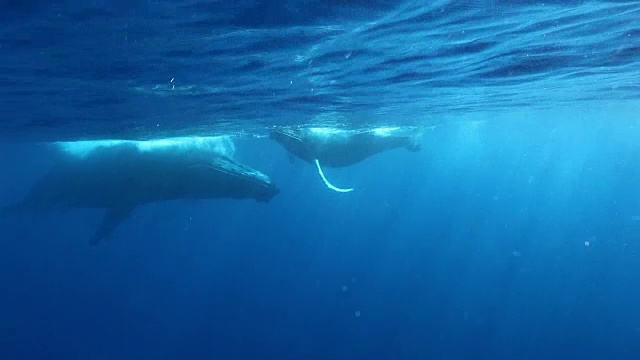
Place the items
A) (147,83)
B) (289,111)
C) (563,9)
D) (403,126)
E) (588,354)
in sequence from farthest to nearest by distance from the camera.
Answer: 1. (588,354)
2. (403,126)
3. (289,111)
4. (147,83)
5. (563,9)

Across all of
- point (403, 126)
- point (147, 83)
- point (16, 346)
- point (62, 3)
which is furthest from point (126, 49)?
point (16, 346)

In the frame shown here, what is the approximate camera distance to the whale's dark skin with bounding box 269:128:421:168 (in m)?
Result: 21.3

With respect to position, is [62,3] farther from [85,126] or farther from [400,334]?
[400,334]

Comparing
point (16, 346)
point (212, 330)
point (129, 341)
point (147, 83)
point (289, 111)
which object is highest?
point (289, 111)

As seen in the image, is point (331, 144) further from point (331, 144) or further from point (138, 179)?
point (138, 179)

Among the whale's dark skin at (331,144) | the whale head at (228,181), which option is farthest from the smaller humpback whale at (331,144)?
the whale head at (228,181)

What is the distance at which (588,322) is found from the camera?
50.0 m

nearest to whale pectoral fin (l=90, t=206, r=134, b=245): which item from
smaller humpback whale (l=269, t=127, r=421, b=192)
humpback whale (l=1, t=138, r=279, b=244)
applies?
humpback whale (l=1, t=138, r=279, b=244)

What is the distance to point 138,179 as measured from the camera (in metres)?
21.2

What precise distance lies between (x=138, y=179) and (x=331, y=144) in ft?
25.5

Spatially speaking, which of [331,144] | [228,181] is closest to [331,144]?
[331,144]

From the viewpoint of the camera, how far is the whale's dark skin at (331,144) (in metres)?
21.3

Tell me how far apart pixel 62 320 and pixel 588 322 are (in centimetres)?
4869

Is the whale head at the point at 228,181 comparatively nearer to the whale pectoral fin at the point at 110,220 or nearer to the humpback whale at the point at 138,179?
the humpback whale at the point at 138,179
